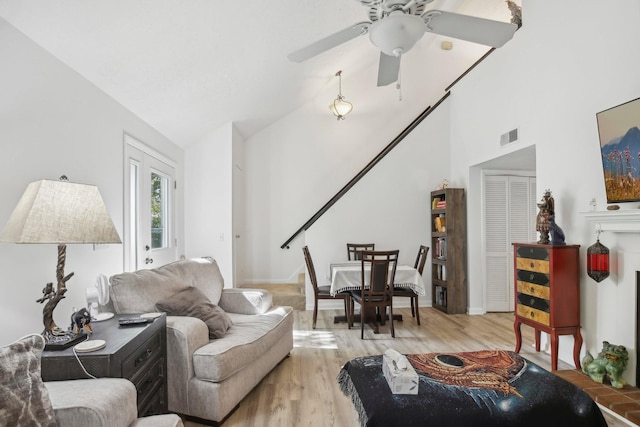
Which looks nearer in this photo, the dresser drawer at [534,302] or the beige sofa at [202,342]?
the beige sofa at [202,342]

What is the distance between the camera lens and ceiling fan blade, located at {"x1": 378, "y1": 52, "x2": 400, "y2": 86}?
2.60m

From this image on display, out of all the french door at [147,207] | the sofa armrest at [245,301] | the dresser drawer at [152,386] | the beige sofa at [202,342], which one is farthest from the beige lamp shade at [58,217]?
the sofa armrest at [245,301]

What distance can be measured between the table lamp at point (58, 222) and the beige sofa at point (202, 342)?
0.64 m

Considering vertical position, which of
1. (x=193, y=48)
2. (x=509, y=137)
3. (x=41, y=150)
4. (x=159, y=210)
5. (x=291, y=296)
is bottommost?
(x=291, y=296)

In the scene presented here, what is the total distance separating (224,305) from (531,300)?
2811mm

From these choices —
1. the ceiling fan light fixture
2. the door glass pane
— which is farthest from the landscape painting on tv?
the door glass pane

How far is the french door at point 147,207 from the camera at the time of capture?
3.43 metres

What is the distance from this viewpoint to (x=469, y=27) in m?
2.17

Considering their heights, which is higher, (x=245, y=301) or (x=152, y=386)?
(x=245, y=301)

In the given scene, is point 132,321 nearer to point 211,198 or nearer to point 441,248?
point 211,198

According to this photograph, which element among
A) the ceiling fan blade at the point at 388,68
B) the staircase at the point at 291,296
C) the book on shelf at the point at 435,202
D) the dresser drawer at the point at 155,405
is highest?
the ceiling fan blade at the point at 388,68

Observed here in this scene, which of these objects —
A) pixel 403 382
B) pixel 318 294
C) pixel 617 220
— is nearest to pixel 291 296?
pixel 318 294

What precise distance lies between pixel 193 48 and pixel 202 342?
2.30 metres

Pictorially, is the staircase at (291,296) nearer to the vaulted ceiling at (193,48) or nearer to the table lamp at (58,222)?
the vaulted ceiling at (193,48)
